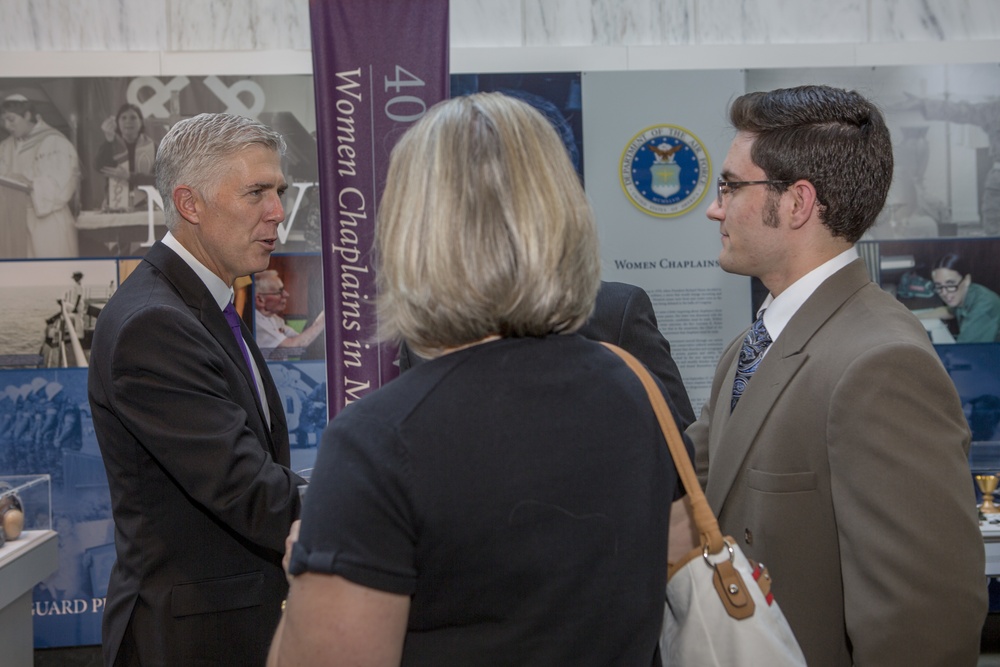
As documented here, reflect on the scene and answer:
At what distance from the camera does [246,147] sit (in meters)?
2.17

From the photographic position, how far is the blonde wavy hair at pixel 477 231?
3.05 feet

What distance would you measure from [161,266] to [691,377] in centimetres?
311

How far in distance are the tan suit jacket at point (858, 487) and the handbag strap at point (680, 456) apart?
0.37 meters

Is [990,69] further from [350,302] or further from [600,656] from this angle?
[600,656]

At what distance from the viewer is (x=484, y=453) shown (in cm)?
89

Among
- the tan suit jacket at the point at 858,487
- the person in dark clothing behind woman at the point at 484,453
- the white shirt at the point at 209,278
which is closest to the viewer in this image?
the person in dark clothing behind woman at the point at 484,453

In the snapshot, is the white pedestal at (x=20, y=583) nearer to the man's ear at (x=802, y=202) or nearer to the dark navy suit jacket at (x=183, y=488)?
the dark navy suit jacket at (x=183, y=488)

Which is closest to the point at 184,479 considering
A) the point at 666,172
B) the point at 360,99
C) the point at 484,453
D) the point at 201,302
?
the point at 201,302

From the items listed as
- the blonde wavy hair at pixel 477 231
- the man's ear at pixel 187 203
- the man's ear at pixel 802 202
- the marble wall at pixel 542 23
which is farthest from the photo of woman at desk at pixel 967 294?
the blonde wavy hair at pixel 477 231

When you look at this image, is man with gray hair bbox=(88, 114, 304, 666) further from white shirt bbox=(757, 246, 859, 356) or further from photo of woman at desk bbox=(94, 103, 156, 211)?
photo of woman at desk bbox=(94, 103, 156, 211)

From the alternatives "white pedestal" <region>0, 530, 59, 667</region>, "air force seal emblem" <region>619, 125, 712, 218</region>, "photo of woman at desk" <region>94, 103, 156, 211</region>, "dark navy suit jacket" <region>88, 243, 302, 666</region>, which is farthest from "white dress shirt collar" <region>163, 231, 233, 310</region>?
"air force seal emblem" <region>619, 125, 712, 218</region>

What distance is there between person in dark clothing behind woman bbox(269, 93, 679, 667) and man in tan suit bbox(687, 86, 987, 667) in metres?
0.50

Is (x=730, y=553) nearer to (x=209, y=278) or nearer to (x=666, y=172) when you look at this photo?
(x=209, y=278)

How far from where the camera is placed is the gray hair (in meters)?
2.10
